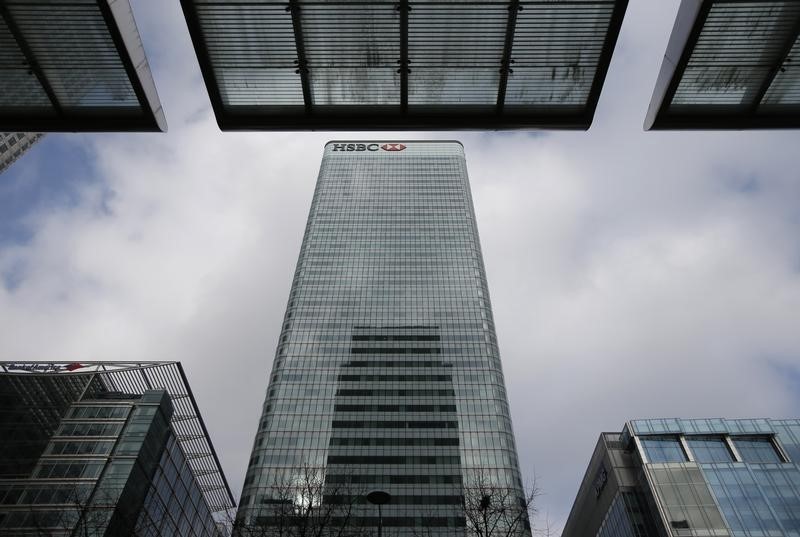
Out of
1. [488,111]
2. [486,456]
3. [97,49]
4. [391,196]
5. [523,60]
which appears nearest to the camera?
[97,49]

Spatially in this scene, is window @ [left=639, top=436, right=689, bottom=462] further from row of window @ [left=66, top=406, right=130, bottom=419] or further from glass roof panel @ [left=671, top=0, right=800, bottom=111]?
glass roof panel @ [left=671, top=0, right=800, bottom=111]

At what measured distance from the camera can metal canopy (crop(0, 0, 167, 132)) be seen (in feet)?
26.6

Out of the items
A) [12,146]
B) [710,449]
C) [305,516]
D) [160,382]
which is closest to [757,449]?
[710,449]

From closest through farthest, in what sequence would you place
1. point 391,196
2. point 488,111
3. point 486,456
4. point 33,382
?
point 488,111 → point 33,382 → point 486,456 → point 391,196

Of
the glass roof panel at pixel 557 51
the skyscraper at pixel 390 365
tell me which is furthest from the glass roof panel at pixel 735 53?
the skyscraper at pixel 390 365

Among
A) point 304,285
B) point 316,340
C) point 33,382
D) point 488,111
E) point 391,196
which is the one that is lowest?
point 488,111

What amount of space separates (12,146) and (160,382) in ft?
281

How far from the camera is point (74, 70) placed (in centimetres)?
888

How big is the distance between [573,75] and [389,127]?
3407mm

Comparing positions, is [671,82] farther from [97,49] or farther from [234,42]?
[97,49]

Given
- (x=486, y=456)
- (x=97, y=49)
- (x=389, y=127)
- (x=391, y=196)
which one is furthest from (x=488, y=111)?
(x=391, y=196)

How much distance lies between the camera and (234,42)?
349 inches

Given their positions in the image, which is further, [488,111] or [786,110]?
[488,111]

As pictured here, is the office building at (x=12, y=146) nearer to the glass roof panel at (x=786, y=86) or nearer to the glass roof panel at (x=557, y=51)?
the glass roof panel at (x=557, y=51)
